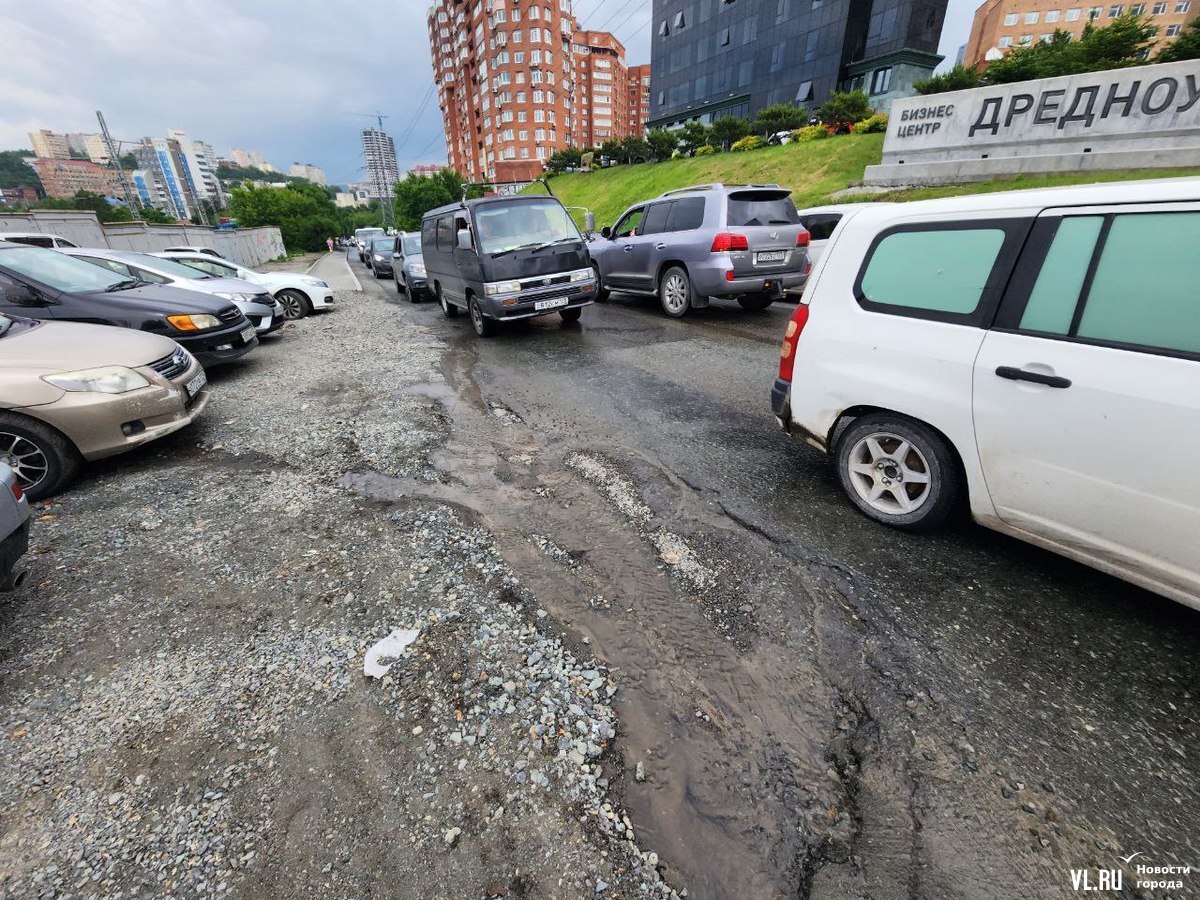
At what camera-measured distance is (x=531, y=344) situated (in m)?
7.97

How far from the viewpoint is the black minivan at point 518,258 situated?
768 centimetres

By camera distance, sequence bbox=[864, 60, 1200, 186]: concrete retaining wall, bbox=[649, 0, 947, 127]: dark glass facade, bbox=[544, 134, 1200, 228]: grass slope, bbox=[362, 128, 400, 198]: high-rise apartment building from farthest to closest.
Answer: bbox=[362, 128, 400, 198]: high-rise apartment building
bbox=[649, 0, 947, 127]: dark glass facade
bbox=[544, 134, 1200, 228]: grass slope
bbox=[864, 60, 1200, 186]: concrete retaining wall

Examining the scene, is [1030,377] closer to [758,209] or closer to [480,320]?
[758,209]

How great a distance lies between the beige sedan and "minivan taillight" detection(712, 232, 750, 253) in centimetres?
669

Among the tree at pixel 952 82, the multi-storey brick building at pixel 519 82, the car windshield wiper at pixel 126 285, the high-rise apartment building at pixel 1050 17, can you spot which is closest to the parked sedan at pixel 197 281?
the car windshield wiper at pixel 126 285

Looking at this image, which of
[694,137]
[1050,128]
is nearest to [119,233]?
[694,137]

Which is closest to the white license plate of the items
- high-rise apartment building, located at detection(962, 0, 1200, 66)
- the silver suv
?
the silver suv

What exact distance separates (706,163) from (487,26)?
2279 inches

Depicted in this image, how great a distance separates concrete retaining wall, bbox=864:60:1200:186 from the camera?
12422mm

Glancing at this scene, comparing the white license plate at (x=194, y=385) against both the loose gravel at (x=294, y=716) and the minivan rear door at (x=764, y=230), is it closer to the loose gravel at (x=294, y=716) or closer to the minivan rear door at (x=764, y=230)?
the loose gravel at (x=294, y=716)

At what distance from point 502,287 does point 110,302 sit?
14.5ft

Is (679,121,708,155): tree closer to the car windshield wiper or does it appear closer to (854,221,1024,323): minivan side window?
the car windshield wiper

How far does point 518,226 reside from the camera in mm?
7938

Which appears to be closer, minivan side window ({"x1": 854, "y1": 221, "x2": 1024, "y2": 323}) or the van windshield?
minivan side window ({"x1": 854, "y1": 221, "x2": 1024, "y2": 323})
